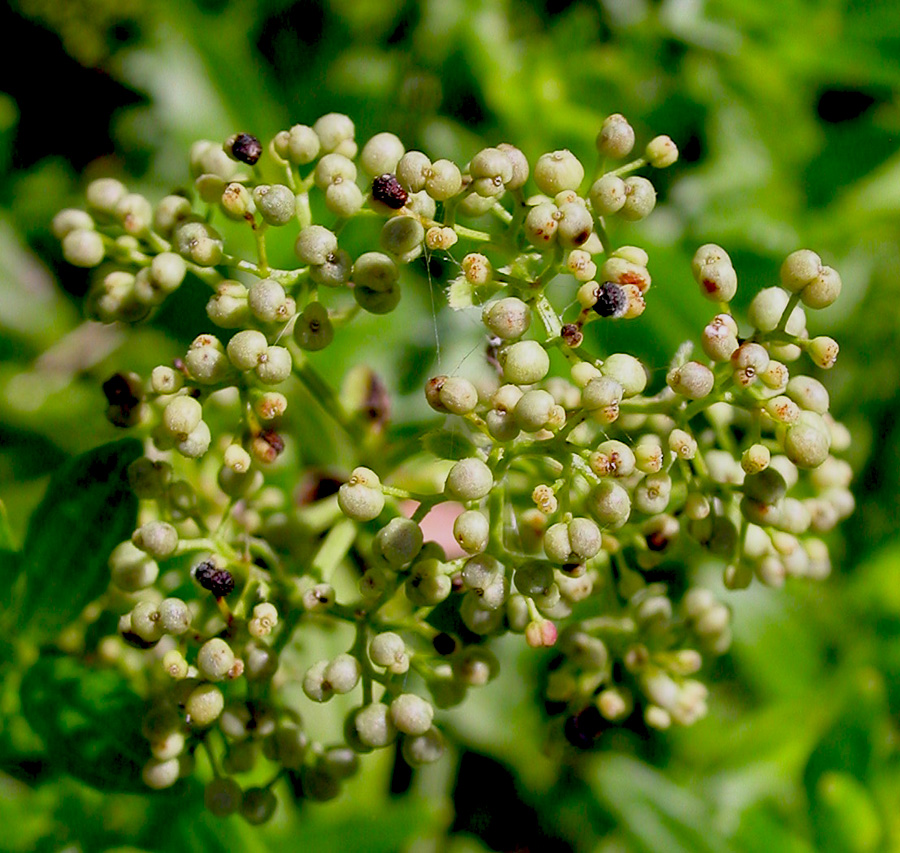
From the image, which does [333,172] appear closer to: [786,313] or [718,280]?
[718,280]

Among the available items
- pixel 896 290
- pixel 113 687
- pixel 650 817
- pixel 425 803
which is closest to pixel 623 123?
pixel 113 687

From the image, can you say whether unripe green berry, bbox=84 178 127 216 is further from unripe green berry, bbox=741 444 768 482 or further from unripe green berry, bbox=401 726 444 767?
unripe green berry, bbox=741 444 768 482

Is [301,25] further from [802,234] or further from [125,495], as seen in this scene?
[125,495]

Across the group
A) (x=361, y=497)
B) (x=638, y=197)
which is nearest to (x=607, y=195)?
(x=638, y=197)

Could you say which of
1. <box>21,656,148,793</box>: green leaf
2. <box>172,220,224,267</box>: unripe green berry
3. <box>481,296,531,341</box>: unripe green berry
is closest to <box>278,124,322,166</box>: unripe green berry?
<box>172,220,224,267</box>: unripe green berry

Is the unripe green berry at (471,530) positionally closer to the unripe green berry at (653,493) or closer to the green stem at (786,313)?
the unripe green berry at (653,493)
